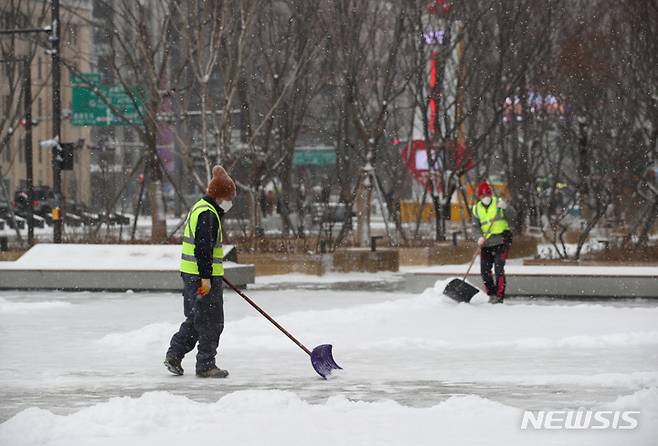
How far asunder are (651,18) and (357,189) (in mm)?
7017

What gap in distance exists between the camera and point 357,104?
106ft

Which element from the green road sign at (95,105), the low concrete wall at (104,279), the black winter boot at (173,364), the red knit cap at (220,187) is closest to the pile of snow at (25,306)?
the low concrete wall at (104,279)

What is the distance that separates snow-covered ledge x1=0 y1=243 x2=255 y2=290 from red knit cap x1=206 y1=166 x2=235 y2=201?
11.0 m

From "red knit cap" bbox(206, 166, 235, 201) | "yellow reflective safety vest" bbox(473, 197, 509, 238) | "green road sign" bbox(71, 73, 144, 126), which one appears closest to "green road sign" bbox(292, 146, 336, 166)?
"green road sign" bbox(71, 73, 144, 126)

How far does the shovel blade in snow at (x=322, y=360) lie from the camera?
1227cm

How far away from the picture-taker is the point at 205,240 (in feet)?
40.5

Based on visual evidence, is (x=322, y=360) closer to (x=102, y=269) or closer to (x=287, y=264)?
(x=102, y=269)

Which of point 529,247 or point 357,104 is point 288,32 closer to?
point 357,104

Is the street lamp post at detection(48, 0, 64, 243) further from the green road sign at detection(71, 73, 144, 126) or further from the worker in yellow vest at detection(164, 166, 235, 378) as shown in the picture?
the worker in yellow vest at detection(164, 166, 235, 378)

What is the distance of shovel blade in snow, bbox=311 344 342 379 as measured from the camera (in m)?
12.3

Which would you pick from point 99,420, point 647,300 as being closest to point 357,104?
point 647,300

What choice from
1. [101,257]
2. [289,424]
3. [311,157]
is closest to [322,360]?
[289,424]

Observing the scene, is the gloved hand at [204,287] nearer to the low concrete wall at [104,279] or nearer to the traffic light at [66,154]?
the low concrete wall at [104,279]

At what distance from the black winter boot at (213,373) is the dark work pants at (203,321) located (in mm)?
27
